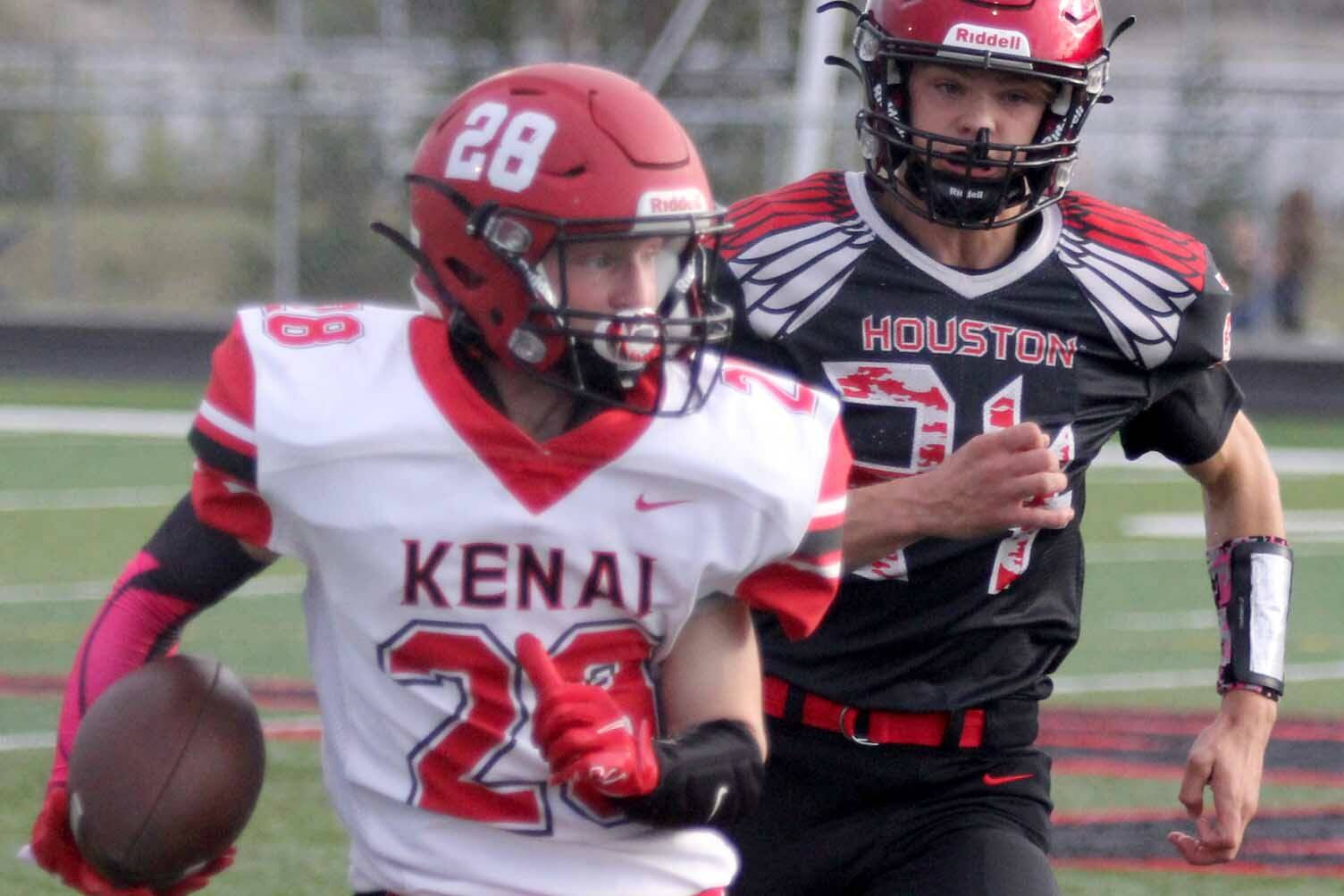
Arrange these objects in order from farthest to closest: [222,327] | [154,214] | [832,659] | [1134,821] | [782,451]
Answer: [154,214]
[222,327]
[1134,821]
[832,659]
[782,451]

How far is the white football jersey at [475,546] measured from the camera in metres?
2.45

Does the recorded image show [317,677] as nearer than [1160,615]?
Yes

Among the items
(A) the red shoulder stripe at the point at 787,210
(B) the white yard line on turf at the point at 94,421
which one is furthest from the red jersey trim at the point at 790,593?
(B) the white yard line on turf at the point at 94,421

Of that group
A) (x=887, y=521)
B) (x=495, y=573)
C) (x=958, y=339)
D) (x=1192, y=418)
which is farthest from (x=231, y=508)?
(x=1192, y=418)

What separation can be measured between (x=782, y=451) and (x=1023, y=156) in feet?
3.38

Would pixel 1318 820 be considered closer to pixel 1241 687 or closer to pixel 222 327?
pixel 1241 687

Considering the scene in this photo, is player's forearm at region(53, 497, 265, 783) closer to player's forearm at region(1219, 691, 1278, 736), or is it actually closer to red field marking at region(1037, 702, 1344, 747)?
player's forearm at region(1219, 691, 1278, 736)

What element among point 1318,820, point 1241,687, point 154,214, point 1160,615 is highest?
point 1241,687

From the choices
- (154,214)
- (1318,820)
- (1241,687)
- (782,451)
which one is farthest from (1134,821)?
(154,214)

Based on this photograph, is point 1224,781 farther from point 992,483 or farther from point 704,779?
point 704,779

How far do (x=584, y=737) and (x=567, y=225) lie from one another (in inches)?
22.8

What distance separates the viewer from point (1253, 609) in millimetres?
3602

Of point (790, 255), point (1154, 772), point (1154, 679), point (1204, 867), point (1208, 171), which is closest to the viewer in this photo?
point (790, 255)

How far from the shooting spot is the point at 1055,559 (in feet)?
11.4
